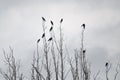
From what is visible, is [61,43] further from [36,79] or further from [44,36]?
[36,79]

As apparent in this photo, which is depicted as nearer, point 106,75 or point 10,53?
point 10,53

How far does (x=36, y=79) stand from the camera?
13750 millimetres

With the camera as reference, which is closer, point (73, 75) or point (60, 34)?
point (73, 75)

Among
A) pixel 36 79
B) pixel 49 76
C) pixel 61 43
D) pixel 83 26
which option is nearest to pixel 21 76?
pixel 36 79

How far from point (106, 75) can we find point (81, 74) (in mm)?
2695

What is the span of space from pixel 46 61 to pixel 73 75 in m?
1.69

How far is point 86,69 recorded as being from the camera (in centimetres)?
1338

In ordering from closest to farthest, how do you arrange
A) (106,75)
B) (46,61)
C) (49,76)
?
(49,76), (46,61), (106,75)

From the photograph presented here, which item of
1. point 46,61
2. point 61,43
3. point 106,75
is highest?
point 61,43

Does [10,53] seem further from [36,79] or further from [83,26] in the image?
[83,26]

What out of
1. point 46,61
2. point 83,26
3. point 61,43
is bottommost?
point 46,61

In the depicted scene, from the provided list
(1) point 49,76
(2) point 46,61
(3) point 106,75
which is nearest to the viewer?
(1) point 49,76

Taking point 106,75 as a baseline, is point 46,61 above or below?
above

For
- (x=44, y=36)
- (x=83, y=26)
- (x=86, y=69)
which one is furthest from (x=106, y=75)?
(x=44, y=36)
